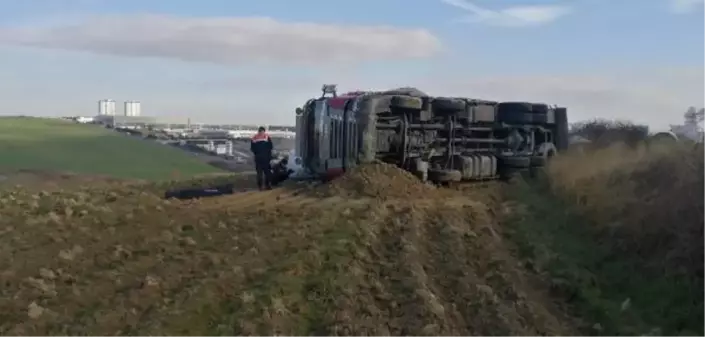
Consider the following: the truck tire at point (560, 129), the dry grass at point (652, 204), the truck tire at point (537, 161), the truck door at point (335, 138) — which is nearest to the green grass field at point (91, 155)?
the truck tire at point (560, 129)

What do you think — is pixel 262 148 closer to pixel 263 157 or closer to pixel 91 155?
pixel 263 157

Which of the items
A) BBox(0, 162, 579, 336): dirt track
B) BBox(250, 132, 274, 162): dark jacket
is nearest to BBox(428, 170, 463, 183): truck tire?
BBox(0, 162, 579, 336): dirt track

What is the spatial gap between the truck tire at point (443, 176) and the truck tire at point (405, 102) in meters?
1.41

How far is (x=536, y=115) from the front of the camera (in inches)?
881

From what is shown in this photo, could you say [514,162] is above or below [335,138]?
below

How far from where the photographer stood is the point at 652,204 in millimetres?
13117

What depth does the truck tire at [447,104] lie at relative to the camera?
19.0 m

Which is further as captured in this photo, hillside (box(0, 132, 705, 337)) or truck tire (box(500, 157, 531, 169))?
truck tire (box(500, 157, 531, 169))

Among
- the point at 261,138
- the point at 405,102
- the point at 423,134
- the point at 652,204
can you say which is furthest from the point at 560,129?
the point at 652,204

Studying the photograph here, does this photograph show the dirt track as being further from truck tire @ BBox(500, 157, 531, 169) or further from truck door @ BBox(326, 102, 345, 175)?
truck tire @ BBox(500, 157, 531, 169)

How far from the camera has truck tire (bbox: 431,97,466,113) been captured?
62.4 ft

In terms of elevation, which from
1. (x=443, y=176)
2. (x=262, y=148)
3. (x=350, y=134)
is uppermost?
(x=350, y=134)

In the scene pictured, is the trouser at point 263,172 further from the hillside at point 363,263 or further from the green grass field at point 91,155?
the green grass field at point 91,155

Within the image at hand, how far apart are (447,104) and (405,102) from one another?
5.20ft
